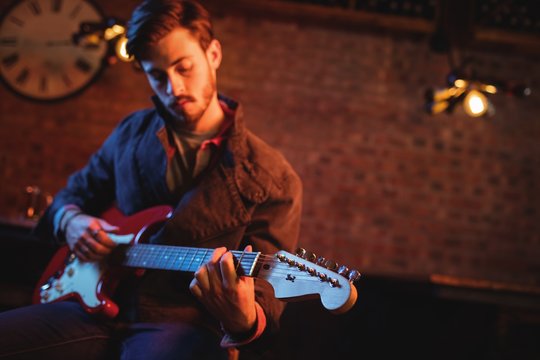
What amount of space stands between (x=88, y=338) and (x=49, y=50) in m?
3.05

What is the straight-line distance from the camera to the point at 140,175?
2.09m

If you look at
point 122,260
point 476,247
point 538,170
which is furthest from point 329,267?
point 538,170

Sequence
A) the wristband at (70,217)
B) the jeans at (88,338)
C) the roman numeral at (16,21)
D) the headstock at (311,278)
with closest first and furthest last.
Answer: the headstock at (311,278) → the jeans at (88,338) → the wristband at (70,217) → the roman numeral at (16,21)

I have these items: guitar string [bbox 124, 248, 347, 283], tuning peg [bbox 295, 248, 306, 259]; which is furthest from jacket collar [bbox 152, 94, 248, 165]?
tuning peg [bbox 295, 248, 306, 259]

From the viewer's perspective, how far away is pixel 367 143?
14.0ft

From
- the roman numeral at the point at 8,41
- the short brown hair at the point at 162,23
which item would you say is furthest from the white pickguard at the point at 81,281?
the roman numeral at the point at 8,41

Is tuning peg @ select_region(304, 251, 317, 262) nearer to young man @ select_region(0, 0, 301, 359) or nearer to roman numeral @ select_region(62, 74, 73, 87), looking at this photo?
young man @ select_region(0, 0, 301, 359)

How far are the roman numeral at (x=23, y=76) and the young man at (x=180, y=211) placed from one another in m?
2.25

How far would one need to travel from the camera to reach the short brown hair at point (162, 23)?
198cm

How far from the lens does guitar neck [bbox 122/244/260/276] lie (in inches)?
60.7

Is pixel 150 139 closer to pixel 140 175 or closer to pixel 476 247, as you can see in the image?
pixel 140 175

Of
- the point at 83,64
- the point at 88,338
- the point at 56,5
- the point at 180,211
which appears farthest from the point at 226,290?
the point at 56,5

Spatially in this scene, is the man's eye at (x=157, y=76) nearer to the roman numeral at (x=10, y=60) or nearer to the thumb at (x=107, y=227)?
the thumb at (x=107, y=227)

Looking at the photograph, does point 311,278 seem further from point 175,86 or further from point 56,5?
point 56,5
